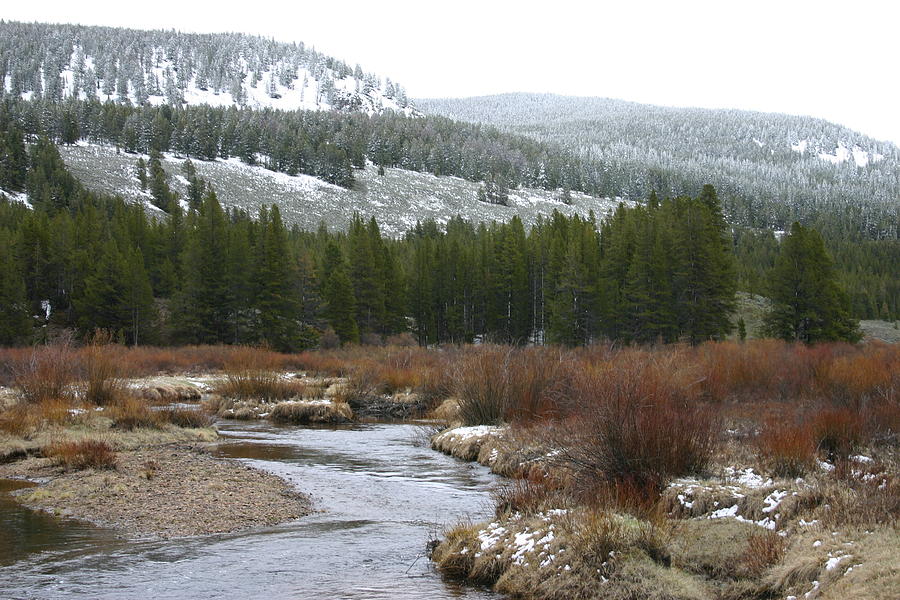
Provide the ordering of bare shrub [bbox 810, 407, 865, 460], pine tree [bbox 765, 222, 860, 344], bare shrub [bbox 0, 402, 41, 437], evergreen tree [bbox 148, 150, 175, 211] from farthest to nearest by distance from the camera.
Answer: evergreen tree [bbox 148, 150, 175, 211] → pine tree [bbox 765, 222, 860, 344] → bare shrub [bbox 0, 402, 41, 437] → bare shrub [bbox 810, 407, 865, 460]

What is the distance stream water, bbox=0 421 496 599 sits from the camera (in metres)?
8.25

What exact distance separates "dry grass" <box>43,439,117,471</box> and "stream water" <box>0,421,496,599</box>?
1184 mm

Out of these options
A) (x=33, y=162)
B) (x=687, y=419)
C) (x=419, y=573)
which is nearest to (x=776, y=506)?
(x=687, y=419)

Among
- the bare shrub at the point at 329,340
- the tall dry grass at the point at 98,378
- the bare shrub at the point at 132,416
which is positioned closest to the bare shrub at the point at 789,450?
the bare shrub at the point at 132,416

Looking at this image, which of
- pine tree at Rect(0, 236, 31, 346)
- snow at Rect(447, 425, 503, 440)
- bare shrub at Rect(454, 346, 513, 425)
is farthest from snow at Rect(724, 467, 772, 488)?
pine tree at Rect(0, 236, 31, 346)

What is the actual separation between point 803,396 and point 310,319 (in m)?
49.9

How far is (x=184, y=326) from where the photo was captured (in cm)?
6012

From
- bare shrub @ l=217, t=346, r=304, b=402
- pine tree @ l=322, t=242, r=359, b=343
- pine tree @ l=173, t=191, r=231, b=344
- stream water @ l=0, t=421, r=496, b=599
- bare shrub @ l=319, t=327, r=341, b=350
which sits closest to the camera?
stream water @ l=0, t=421, r=496, b=599

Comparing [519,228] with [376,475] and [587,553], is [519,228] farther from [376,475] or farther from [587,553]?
[587,553]

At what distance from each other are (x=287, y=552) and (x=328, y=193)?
5721 inches

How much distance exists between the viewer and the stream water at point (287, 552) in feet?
27.1

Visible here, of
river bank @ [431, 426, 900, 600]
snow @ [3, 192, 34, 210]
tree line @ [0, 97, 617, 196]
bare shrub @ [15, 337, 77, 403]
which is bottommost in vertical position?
bare shrub @ [15, 337, 77, 403]

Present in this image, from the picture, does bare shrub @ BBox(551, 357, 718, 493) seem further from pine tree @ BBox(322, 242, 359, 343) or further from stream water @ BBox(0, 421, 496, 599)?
pine tree @ BBox(322, 242, 359, 343)

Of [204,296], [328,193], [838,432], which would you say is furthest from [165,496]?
[328,193]
